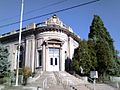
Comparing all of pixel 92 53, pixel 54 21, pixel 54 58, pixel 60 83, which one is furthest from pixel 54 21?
pixel 60 83

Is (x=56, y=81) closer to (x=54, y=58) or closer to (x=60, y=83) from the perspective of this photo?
(x=60, y=83)

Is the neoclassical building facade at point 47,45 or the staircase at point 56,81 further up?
the neoclassical building facade at point 47,45

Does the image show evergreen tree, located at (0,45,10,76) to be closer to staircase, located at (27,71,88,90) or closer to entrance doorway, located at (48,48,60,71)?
staircase, located at (27,71,88,90)

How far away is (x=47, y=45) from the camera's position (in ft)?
123

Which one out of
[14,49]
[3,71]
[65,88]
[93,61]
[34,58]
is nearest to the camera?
[65,88]

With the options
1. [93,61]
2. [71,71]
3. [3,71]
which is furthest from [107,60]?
[3,71]

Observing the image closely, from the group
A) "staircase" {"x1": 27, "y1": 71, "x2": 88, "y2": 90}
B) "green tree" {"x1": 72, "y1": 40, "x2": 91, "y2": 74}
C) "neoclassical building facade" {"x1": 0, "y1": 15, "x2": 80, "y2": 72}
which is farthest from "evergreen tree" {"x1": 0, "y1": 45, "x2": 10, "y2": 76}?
"green tree" {"x1": 72, "y1": 40, "x2": 91, "y2": 74}

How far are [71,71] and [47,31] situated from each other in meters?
7.46

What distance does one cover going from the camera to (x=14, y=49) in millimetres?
42719

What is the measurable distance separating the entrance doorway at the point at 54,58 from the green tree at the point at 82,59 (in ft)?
9.52

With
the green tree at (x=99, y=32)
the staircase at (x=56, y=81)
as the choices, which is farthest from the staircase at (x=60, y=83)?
the green tree at (x=99, y=32)

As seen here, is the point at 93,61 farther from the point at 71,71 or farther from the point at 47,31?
the point at 47,31

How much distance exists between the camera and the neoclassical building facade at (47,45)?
37.4 metres

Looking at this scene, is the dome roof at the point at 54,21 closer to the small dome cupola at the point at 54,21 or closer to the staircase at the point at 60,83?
the small dome cupola at the point at 54,21
